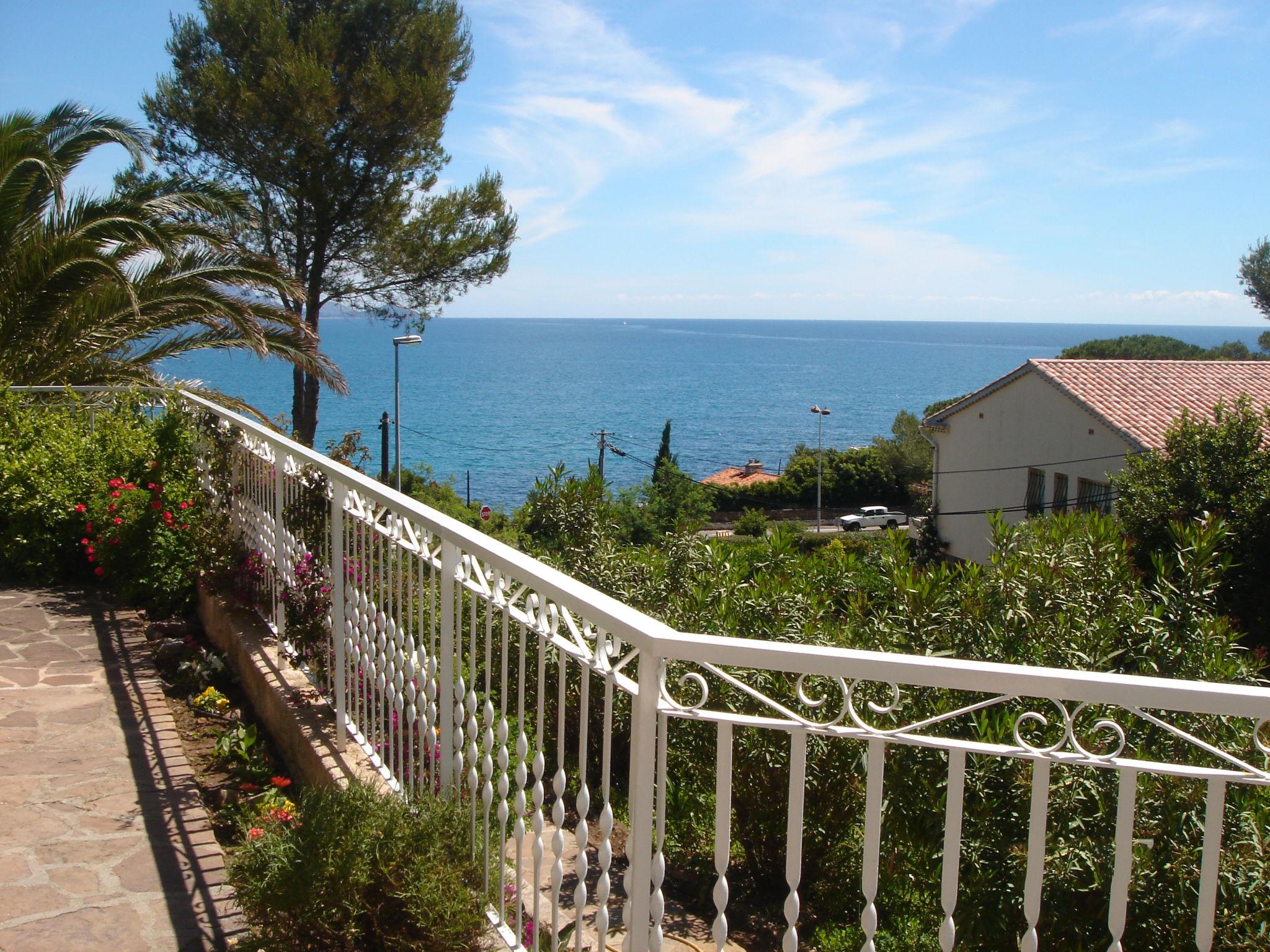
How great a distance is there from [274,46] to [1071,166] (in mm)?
74292

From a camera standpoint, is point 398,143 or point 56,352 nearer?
point 56,352

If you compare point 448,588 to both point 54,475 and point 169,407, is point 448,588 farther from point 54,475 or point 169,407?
point 54,475

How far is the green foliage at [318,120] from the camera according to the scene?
1823cm

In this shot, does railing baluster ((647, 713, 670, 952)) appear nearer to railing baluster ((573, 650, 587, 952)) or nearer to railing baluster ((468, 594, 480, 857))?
railing baluster ((573, 650, 587, 952))

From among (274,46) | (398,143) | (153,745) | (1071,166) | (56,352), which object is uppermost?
(1071,166)

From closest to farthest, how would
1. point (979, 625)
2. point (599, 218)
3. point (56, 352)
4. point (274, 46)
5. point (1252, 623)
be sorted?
point (979, 625) < point (56, 352) < point (1252, 623) < point (274, 46) < point (599, 218)

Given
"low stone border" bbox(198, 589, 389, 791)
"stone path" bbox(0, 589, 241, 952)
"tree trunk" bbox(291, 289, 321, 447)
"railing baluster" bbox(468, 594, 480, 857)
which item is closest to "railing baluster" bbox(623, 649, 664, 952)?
"railing baluster" bbox(468, 594, 480, 857)

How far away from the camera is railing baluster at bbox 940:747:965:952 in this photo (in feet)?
4.86

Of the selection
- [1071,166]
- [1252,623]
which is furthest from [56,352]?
[1071,166]

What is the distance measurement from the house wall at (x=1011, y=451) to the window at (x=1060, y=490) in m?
0.16

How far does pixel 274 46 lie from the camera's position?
18.3 m

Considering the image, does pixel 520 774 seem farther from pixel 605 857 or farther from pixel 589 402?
pixel 589 402

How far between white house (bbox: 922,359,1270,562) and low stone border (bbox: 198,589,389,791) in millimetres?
22656

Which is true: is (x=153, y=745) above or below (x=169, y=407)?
below
